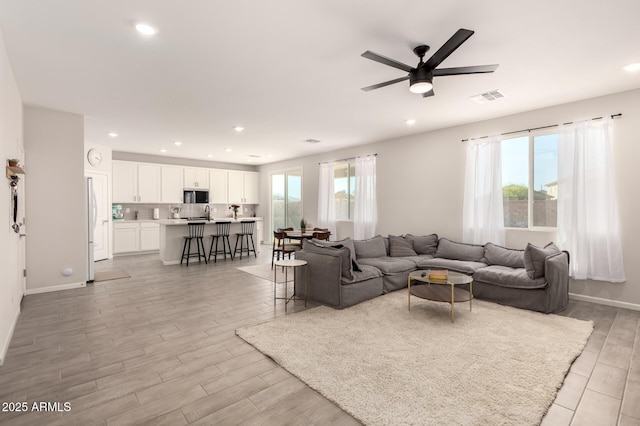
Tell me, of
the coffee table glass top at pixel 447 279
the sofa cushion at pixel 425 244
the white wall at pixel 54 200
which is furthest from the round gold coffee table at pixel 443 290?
the white wall at pixel 54 200

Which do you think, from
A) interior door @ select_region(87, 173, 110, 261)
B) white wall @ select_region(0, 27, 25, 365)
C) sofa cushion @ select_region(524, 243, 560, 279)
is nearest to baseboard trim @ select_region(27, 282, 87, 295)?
white wall @ select_region(0, 27, 25, 365)

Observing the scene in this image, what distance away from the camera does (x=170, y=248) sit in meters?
7.20

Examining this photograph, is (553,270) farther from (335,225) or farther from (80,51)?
(80,51)

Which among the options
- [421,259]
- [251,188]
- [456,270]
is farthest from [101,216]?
[456,270]

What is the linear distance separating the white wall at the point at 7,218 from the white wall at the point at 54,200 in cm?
122

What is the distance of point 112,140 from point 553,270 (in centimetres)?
860

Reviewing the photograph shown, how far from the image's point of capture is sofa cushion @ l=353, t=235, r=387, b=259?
550 centimetres

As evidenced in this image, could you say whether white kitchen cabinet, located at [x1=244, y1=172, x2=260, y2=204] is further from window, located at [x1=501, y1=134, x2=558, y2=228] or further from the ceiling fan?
the ceiling fan

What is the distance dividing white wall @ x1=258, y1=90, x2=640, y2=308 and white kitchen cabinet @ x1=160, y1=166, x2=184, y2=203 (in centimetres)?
406

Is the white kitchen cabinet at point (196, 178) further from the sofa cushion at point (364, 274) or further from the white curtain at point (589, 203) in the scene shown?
the white curtain at point (589, 203)

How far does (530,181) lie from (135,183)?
9.26 m

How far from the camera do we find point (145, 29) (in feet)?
8.87

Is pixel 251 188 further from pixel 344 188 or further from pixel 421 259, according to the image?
pixel 421 259

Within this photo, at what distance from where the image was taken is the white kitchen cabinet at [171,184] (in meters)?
9.30
